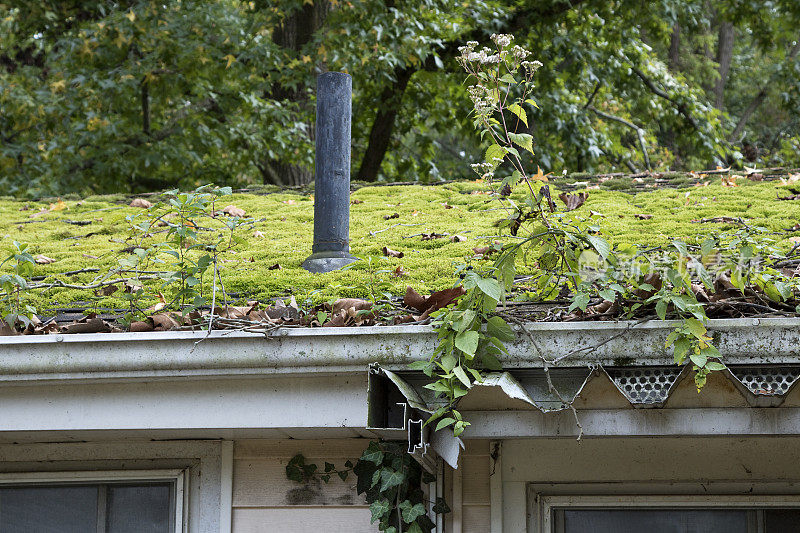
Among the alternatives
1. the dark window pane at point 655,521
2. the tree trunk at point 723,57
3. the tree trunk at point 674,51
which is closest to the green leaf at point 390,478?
the dark window pane at point 655,521

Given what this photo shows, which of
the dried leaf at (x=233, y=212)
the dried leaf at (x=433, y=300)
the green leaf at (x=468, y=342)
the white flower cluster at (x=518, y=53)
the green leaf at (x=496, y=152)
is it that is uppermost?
the dried leaf at (x=233, y=212)

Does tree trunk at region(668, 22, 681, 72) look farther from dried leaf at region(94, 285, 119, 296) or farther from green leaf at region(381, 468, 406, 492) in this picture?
green leaf at region(381, 468, 406, 492)

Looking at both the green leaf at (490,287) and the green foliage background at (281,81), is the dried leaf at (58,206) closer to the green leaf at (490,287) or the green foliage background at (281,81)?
the green foliage background at (281,81)

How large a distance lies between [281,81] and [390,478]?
9.39 m

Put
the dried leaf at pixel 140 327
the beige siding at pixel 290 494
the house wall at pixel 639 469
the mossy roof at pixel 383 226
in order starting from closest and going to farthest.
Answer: the dried leaf at pixel 140 327
the house wall at pixel 639 469
the beige siding at pixel 290 494
the mossy roof at pixel 383 226

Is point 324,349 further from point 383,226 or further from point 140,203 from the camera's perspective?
point 140,203

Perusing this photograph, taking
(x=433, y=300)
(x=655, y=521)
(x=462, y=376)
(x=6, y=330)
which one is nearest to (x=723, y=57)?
(x=655, y=521)

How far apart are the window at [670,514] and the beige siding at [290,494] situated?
2.61 ft

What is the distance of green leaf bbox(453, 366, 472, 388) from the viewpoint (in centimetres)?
289

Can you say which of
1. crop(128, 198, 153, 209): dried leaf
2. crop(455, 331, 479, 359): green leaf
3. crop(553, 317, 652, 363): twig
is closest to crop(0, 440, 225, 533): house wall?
crop(455, 331, 479, 359): green leaf

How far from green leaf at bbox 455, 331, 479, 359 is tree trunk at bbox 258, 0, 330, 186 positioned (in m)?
9.84

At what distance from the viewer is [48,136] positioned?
12.9 meters

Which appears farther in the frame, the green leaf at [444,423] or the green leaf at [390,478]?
the green leaf at [390,478]

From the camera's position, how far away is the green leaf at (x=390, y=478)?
349cm
